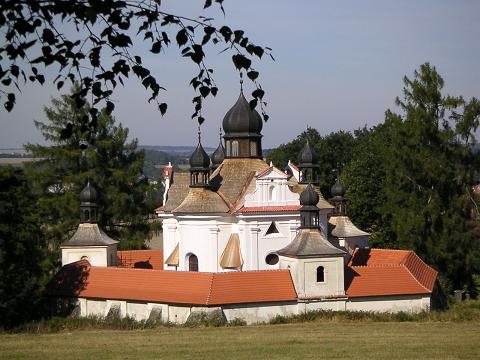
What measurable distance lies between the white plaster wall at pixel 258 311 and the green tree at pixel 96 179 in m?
17.7

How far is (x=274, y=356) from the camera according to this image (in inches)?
950

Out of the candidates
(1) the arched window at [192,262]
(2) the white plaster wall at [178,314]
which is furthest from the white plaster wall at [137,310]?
(1) the arched window at [192,262]

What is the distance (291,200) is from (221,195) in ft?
9.56

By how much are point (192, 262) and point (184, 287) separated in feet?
12.4

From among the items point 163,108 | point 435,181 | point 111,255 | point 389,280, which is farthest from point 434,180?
point 163,108

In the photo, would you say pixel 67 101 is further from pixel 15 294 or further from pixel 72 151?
pixel 15 294

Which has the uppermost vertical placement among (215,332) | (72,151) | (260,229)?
(72,151)

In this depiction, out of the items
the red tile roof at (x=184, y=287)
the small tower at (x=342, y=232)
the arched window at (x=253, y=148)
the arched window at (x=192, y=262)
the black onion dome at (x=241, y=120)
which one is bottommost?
the red tile roof at (x=184, y=287)

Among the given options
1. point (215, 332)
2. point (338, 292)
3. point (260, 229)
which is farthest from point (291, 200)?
point (215, 332)

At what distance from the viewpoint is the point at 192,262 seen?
38.9 meters

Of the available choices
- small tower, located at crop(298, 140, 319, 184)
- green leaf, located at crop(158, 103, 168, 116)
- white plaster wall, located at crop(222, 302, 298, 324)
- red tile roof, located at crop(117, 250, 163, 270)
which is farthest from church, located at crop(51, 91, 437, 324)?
green leaf, located at crop(158, 103, 168, 116)

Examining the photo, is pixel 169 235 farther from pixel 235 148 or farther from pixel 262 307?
pixel 262 307

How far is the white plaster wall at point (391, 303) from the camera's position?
36.0m

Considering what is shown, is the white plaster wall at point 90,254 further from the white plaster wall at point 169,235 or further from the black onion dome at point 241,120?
the black onion dome at point 241,120
